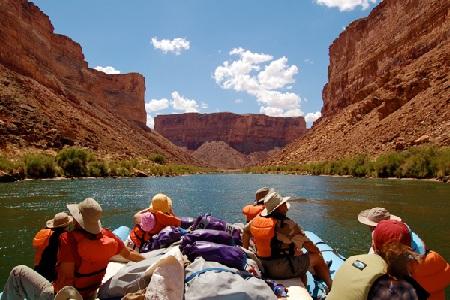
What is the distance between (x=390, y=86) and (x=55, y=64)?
64.6 m

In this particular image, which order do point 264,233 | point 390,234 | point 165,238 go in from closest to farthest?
point 390,234, point 264,233, point 165,238

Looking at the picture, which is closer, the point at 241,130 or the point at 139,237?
the point at 139,237

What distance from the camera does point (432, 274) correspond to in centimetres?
361

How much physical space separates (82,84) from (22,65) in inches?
1339

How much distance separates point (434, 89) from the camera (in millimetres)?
50125

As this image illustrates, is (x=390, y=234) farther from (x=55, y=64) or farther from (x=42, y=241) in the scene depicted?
(x=55, y=64)

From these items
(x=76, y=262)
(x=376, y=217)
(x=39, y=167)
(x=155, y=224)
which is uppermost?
(x=39, y=167)

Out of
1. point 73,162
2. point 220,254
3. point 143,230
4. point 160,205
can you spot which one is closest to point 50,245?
point 220,254

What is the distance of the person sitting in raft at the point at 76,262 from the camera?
14.4 ft

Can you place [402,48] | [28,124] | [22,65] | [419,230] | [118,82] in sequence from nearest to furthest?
[419,230] < [28,124] < [22,65] < [402,48] < [118,82]

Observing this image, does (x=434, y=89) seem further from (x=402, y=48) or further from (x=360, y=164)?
(x=402, y=48)

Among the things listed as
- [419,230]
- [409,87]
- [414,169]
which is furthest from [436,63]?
[419,230]

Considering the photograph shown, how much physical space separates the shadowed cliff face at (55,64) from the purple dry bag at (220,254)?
64.8 m

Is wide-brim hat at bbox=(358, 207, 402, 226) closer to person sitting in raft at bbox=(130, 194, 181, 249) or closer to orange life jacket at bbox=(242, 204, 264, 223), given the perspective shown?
orange life jacket at bbox=(242, 204, 264, 223)
